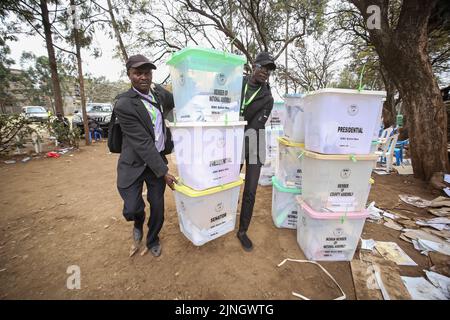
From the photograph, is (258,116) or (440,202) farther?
(440,202)

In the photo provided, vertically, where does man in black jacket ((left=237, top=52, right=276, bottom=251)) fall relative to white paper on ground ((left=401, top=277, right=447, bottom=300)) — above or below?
above

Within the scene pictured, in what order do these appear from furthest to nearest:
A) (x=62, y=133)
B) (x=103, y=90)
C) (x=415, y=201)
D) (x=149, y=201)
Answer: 1. (x=103, y=90)
2. (x=62, y=133)
3. (x=415, y=201)
4. (x=149, y=201)

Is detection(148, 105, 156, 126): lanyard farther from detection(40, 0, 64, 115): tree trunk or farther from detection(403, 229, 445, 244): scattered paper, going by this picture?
detection(40, 0, 64, 115): tree trunk

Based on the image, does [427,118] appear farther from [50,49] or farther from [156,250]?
[50,49]

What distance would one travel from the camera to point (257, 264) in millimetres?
1957

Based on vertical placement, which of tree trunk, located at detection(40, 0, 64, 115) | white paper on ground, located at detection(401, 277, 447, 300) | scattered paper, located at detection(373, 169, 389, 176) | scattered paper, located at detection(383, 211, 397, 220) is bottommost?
white paper on ground, located at detection(401, 277, 447, 300)

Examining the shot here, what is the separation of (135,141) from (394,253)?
271 centimetres

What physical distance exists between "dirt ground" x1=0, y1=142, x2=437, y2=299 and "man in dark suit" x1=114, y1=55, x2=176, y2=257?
301mm

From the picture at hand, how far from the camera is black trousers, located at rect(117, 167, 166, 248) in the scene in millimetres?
1886

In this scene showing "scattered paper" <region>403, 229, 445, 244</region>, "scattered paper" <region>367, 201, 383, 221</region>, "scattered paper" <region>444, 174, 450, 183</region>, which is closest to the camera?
"scattered paper" <region>403, 229, 445, 244</region>

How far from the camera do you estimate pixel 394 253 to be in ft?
6.70

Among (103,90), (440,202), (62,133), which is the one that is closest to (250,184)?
(440,202)

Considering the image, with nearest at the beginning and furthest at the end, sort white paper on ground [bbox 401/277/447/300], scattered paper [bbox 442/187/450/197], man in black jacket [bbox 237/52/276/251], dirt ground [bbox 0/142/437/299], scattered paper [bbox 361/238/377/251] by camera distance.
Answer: white paper on ground [bbox 401/277/447/300] < dirt ground [bbox 0/142/437/299] < man in black jacket [bbox 237/52/276/251] < scattered paper [bbox 361/238/377/251] < scattered paper [bbox 442/187/450/197]

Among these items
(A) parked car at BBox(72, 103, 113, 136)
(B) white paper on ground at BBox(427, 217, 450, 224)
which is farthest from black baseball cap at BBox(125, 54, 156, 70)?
(A) parked car at BBox(72, 103, 113, 136)
